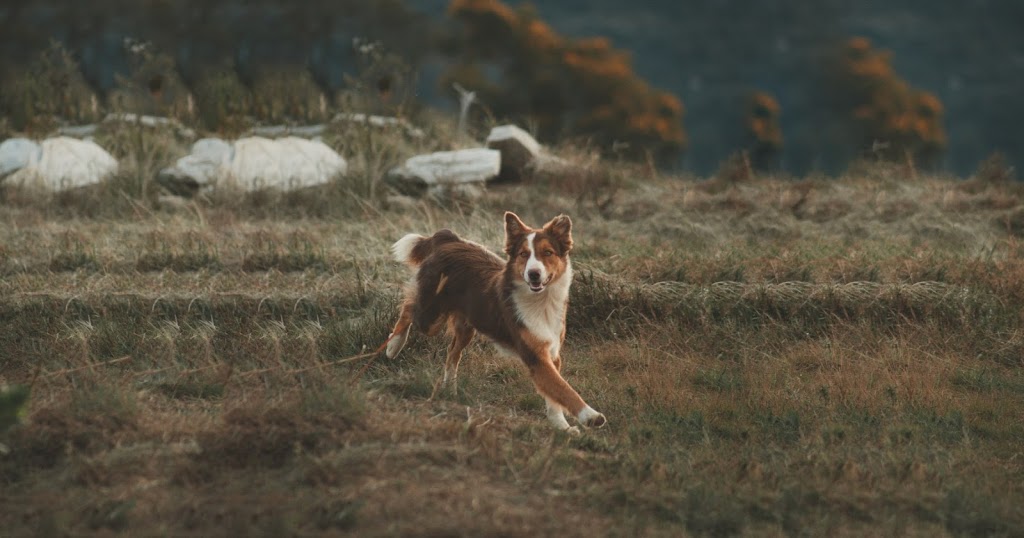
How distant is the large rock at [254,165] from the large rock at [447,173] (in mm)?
1030

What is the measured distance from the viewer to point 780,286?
9586 mm

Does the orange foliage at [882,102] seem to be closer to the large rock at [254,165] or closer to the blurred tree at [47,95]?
the large rock at [254,165]

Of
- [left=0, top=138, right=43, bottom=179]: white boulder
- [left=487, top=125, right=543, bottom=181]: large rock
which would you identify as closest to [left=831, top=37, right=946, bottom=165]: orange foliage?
[left=487, top=125, right=543, bottom=181]: large rock

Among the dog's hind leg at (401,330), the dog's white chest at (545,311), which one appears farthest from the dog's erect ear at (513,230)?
the dog's hind leg at (401,330)

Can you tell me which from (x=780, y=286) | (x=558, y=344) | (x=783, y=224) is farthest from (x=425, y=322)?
(x=783, y=224)

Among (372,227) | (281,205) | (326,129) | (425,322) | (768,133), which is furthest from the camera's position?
(768,133)

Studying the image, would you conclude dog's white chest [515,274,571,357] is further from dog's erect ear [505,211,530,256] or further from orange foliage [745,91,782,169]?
orange foliage [745,91,782,169]

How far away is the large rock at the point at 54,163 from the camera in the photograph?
15.7 meters

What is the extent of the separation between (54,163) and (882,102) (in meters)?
28.9

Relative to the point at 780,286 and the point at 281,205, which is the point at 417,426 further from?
the point at 281,205

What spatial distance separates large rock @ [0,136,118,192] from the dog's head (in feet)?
34.5

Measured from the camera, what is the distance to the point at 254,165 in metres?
15.8

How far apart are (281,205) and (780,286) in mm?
7756

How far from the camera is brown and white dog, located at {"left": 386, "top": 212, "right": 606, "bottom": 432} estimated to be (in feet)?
22.2
